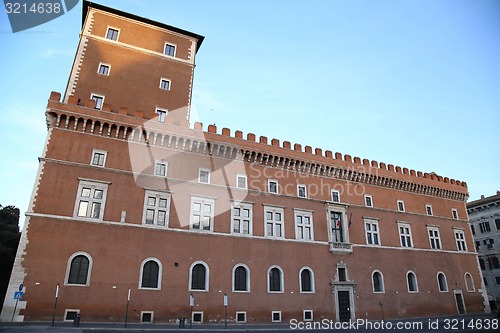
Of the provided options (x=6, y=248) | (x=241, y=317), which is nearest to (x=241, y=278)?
(x=241, y=317)

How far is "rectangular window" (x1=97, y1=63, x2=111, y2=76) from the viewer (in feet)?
86.0

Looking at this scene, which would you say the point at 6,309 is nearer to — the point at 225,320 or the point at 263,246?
the point at 225,320

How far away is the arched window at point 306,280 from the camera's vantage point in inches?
1009

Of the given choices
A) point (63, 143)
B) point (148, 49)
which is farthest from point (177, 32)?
point (63, 143)

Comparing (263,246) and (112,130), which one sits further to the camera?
(263,246)

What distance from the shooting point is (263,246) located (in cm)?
2538

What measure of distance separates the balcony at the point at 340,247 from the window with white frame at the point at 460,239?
49.5 feet

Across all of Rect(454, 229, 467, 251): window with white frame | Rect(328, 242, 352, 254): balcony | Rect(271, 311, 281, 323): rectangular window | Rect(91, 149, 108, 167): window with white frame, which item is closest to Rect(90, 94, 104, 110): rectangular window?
Rect(91, 149, 108, 167): window with white frame

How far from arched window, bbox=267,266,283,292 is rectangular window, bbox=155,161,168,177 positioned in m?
10.2

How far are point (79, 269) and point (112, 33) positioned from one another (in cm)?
1854

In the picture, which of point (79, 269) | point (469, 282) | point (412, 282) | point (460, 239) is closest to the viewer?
point (79, 269)

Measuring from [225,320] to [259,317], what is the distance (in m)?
2.72

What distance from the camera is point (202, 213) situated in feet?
80.1

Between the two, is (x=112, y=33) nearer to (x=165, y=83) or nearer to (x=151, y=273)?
(x=165, y=83)
